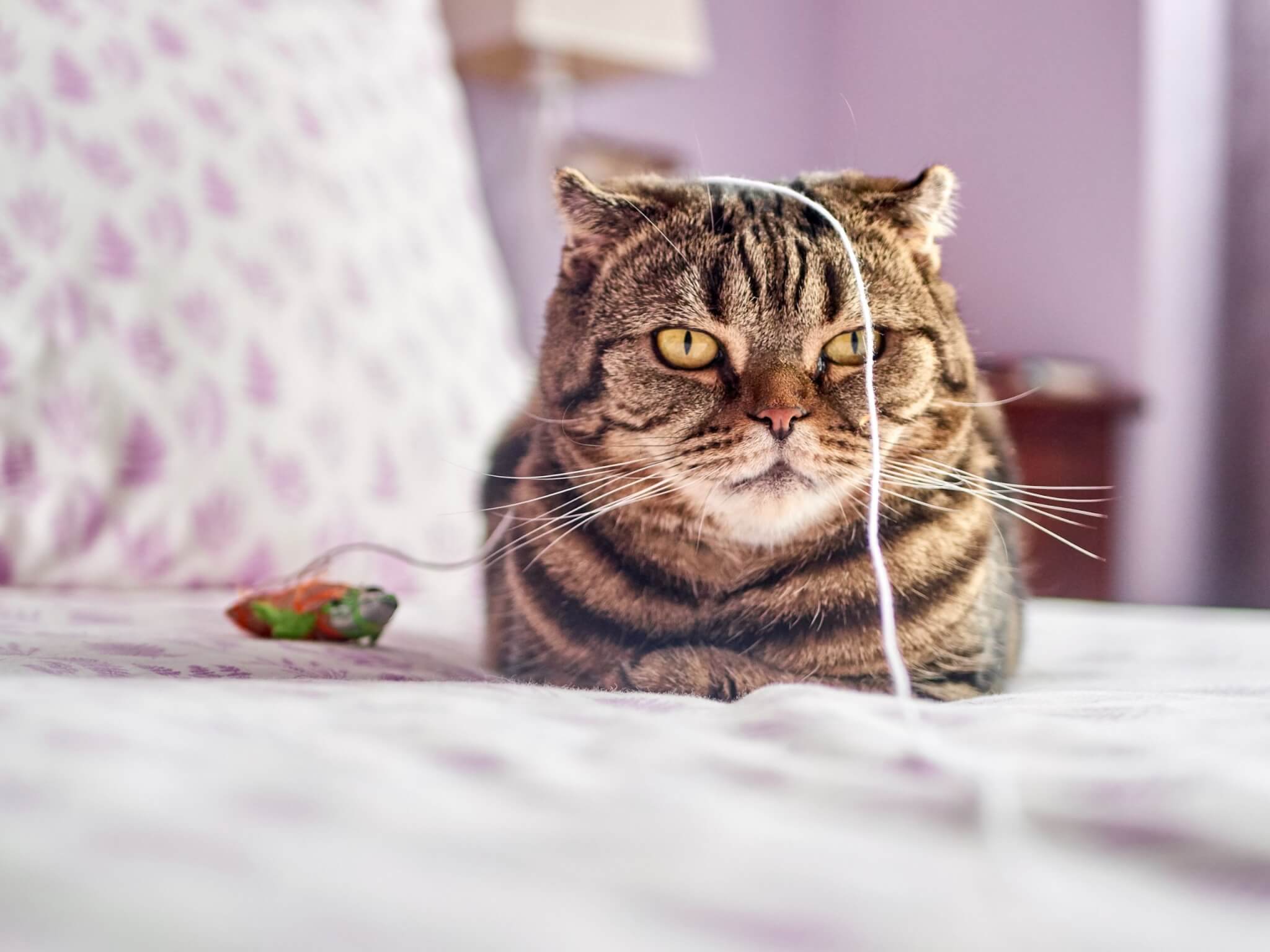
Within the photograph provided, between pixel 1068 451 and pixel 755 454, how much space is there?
201 centimetres

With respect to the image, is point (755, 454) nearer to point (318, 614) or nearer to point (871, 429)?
point (871, 429)

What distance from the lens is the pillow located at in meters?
0.97

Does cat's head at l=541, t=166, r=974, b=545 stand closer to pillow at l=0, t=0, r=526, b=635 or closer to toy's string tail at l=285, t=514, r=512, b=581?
toy's string tail at l=285, t=514, r=512, b=581

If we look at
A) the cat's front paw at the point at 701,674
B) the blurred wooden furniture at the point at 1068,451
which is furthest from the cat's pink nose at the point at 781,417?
the blurred wooden furniture at the point at 1068,451

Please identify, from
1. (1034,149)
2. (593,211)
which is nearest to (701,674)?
(593,211)

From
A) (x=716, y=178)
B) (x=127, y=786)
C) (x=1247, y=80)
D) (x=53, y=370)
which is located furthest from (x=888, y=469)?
(x=1247, y=80)

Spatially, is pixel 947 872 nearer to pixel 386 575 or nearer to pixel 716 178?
pixel 716 178

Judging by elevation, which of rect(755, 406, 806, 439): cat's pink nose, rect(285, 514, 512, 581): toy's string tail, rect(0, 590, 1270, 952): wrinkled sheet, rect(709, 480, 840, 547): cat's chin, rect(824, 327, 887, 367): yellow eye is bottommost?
rect(0, 590, 1270, 952): wrinkled sheet

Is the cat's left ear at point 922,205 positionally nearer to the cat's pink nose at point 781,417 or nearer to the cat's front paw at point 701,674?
the cat's pink nose at point 781,417

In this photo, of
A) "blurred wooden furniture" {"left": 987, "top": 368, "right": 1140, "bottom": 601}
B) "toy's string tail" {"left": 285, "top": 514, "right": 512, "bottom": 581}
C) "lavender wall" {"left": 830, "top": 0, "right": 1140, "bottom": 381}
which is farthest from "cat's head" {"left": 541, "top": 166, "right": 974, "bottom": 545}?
"lavender wall" {"left": 830, "top": 0, "right": 1140, "bottom": 381}

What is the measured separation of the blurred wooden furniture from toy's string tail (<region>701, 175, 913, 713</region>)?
1.70 meters

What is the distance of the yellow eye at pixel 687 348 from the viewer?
2.36ft

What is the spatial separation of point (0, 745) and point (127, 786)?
7 cm

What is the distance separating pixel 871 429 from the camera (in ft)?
2.10
